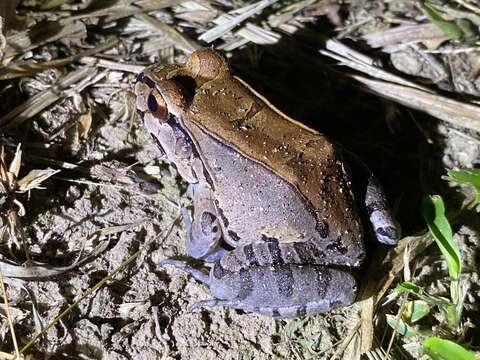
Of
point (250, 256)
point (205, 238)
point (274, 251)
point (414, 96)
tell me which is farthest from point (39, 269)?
point (414, 96)

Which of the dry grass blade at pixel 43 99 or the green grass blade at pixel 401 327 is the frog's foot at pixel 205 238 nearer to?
the green grass blade at pixel 401 327

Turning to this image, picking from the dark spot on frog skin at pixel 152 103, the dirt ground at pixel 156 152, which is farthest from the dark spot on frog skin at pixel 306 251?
the dark spot on frog skin at pixel 152 103

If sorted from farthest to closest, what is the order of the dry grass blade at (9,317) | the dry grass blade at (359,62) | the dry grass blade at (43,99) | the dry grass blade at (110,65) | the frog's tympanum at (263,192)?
the dry grass blade at (359,62) < the dry grass blade at (110,65) < the dry grass blade at (43,99) < the frog's tympanum at (263,192) < the dry grass blade at (9,317)

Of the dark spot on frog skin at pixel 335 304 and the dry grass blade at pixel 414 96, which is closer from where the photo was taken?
the dark spot on frog skin at pixel 335 304

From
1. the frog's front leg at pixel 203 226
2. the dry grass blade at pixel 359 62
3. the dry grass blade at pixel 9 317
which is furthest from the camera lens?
the dry grass blade at pixel 359 62

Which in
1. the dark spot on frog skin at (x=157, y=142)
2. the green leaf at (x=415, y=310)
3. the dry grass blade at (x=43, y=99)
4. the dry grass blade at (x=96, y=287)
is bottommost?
the green leaf at (x=415, y=310)

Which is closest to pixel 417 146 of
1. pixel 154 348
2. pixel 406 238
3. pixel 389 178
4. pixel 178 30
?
pixel 389 178

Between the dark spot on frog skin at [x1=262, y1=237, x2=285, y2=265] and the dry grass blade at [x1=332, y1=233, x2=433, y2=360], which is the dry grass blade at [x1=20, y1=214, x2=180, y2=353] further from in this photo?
the dry grass blade at [x1=332, y1=233, x2=433, y2=360]

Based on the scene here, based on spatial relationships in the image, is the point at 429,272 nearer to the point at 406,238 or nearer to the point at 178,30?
the point at 406,238

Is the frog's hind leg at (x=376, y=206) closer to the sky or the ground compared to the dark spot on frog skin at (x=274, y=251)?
closer to the sky
